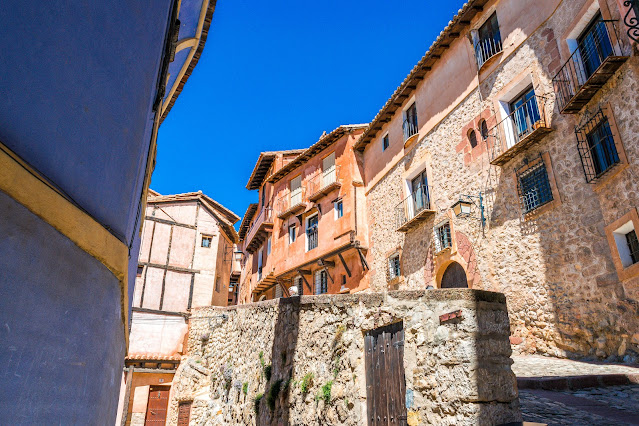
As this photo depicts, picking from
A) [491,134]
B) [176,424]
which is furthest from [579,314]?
[176,424]

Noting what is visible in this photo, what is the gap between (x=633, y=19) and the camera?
965cm

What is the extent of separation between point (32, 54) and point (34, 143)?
394mm

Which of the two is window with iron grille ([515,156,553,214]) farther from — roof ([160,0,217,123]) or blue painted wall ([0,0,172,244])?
blue painted wall ([0,0,172,244])

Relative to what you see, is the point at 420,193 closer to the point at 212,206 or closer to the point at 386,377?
the point at 386,377

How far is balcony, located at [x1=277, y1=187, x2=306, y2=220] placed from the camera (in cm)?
2469

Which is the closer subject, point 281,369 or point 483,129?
point 281,369

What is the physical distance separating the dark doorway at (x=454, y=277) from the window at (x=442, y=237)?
2.25 ft

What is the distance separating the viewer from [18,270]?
6.23ft

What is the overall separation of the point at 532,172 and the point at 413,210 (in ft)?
18.9

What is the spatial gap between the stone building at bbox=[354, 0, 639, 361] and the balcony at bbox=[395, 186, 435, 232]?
2.1 inches

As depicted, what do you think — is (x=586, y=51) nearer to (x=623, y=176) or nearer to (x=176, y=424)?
(x=623, y=176)

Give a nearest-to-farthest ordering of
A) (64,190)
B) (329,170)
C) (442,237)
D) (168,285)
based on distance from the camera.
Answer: (64,190), (442,237), (168,285), (329,170)

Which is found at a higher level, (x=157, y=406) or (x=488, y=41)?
(x=488, y=41)

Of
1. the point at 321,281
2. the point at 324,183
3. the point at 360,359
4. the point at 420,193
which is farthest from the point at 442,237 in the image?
the point at 360,359
